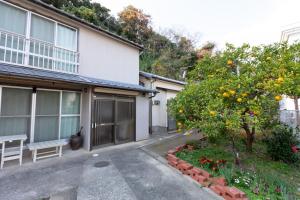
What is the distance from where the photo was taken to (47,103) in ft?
23.2

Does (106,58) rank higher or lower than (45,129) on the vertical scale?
higher

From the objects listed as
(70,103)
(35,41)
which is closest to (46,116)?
(70,103)

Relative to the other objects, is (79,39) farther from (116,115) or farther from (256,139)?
(256,139)

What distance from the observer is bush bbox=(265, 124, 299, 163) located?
548cm

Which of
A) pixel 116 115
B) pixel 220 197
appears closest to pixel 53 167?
pixel 116 115

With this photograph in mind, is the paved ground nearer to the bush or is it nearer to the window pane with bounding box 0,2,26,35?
the bush

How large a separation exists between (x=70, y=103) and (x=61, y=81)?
199 centimetres

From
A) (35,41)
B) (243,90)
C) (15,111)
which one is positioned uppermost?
(35,41)

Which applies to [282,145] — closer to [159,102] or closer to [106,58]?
[159,102]

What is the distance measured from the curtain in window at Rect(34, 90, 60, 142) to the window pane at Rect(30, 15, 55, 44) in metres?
2.41

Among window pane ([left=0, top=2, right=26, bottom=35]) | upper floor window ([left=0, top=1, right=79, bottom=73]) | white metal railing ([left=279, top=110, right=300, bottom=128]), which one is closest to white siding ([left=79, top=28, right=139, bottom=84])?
upper floor window ([left=0, top=1, right=79, bottom=73])

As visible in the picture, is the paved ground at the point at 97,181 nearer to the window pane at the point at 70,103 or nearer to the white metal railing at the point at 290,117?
the window pane at the point at 70,103

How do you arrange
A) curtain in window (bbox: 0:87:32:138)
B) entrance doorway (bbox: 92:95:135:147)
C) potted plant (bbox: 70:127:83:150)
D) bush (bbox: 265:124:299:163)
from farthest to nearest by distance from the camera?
entrance doorway (bbox: 92:95:135:147), potted plant (bbox: 70:127:83:150), curtain in window (bbox: 0:87:32:138), bush (bbox: 265:124:299:163)

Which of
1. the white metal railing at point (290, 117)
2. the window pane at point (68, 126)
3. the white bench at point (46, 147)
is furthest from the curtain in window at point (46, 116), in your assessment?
the white metal railing at point (290, 117)
